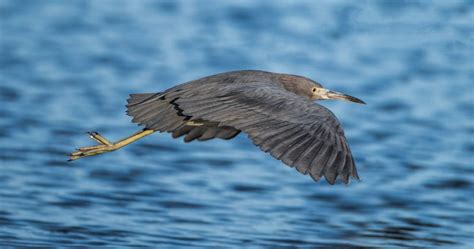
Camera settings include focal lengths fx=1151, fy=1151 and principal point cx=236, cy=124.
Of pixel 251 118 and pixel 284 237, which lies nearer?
pixel 251 118

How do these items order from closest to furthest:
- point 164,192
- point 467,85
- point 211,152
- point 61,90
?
1. point 164,192
2. point 211,152
3. point 61,90
4. point 467,85

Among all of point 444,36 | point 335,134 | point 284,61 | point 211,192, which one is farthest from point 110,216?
point 444,36

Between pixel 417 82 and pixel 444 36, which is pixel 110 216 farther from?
pixel 444 36

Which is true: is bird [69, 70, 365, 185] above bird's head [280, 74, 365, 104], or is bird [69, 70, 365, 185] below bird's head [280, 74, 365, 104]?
below

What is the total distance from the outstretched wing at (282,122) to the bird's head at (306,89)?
746mm

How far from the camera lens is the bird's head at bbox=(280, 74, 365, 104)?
7.94 meters

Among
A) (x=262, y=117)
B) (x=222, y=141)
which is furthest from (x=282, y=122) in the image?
(x=222, y=141)

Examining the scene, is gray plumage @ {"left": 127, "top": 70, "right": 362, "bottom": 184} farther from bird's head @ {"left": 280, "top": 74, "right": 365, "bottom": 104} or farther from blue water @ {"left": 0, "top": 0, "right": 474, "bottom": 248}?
blue water @ {"left": 0, "top": 0, "right": 474, "bottom": 248}

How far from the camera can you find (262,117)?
21.2ft

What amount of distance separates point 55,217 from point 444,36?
849 centimetres

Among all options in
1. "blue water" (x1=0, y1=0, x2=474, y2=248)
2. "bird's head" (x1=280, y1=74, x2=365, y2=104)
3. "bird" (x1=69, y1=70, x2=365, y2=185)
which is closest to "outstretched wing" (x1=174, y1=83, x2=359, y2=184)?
"bird" (x1=69, y1=70, x2=365, y2=185)

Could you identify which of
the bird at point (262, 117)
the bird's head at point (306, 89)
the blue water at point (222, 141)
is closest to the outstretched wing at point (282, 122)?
the bird at point (262, 117)

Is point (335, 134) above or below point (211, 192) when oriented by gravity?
below

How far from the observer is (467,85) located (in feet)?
47.1
